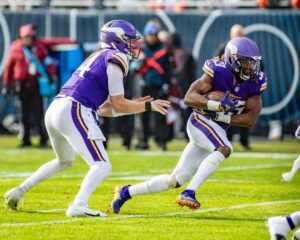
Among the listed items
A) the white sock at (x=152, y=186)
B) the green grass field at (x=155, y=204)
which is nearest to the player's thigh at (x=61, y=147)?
the green grass field at (x=155, y=204)

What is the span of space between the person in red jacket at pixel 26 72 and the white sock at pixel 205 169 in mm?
8337

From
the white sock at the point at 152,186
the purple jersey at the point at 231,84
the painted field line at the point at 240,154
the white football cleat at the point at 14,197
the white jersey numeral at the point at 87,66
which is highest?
the white jersey numeral at the point at 87,66

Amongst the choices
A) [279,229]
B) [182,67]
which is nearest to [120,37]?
[279,229]

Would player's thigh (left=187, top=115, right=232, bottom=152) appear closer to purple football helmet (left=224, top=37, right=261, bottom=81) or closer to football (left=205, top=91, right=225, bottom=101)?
football (left=205, top=91, right=225, bottom=101)

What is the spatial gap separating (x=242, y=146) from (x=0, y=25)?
6000 mm

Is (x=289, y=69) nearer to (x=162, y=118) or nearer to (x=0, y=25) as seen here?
(x=162, y=118)

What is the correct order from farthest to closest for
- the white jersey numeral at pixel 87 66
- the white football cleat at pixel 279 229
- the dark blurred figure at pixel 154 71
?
the dark blurred figure at pixel 154 71
the white jersey numeral at pixel 87 66
the white football cleat at pixel 279 229

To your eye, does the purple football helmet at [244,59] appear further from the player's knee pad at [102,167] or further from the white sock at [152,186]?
the player's knee pad at [102,167]

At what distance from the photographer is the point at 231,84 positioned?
867 centimetres

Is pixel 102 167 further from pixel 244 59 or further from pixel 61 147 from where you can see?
pixel 244 59

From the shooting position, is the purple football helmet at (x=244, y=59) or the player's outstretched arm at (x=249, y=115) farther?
the player's outstretched arm at (x=249, y=115)

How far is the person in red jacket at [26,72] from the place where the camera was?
→ 16.3 m

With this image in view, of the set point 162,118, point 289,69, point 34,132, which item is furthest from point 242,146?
point 34,132

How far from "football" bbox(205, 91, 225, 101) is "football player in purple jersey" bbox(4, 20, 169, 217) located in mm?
558
